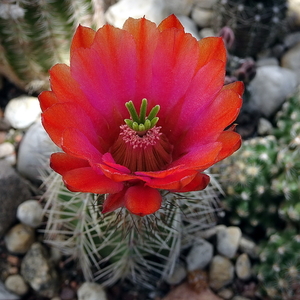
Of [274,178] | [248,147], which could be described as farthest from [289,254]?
[248,147]

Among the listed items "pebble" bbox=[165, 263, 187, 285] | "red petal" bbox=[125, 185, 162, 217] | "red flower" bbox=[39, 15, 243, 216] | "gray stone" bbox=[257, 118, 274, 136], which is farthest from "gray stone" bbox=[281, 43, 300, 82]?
"red petal" bbox=[125, 185, 162, 217]

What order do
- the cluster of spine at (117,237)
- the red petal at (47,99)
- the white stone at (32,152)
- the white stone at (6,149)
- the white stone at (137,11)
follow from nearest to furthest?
the red petal at (47,99) → the cluster of spine at (117,237) → the white stone at (32,152) → the white stone at (6,149) → the white stone at (137,11)

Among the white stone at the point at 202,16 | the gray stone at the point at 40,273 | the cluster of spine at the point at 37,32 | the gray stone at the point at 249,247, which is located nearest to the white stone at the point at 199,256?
the gray stone at the point at 249,247

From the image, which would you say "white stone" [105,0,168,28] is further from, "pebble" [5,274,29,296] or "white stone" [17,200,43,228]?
"pebble" [5,274,29,296]

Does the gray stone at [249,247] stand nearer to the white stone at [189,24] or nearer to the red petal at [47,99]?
the red petal at [47,99]

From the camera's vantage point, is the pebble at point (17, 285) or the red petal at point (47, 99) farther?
the pebble at point (17, 285)

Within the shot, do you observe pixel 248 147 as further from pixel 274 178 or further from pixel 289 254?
pixel 289 254
